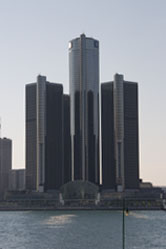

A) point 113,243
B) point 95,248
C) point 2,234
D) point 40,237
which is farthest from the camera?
point 2,234

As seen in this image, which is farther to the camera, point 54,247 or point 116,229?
point 116,229

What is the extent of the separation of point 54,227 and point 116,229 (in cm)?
2258

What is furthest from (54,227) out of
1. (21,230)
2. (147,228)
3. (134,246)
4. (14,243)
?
(134,246)

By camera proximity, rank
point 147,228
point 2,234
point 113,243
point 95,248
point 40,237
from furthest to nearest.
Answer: point 147,228 < point 2,234 < point 40,237 < point 113,243 < point 95,248

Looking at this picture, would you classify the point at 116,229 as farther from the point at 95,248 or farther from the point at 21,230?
the point at 95,248

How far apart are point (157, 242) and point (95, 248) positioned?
2080cm

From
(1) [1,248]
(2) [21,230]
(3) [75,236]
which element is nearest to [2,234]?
(2) [21,230]

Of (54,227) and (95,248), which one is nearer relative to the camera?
(95,248)

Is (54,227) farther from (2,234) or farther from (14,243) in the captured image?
(14,243)

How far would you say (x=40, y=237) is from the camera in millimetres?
159375

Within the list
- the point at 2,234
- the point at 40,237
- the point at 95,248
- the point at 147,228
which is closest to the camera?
the point at 95,248

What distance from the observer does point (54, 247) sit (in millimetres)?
135000

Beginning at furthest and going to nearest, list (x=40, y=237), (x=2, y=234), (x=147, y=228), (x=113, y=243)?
(x=147, y=228) < (x=2, y=234) < (x=40, y=237) < (x=113, y=243)

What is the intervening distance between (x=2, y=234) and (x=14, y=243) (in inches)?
1245
